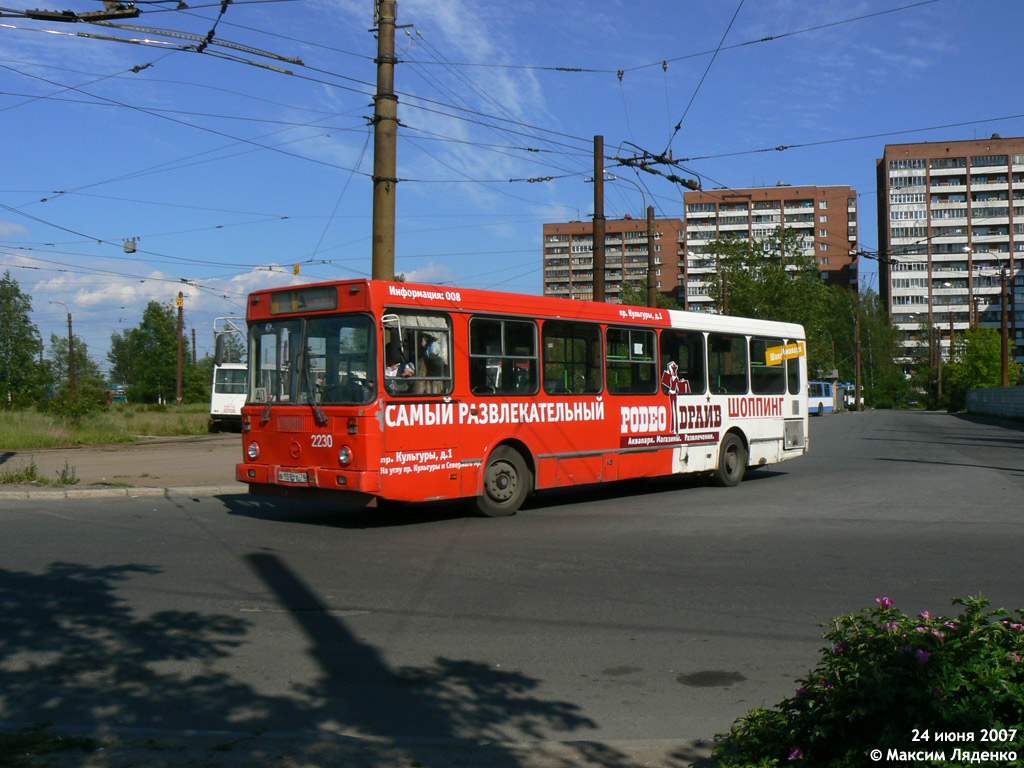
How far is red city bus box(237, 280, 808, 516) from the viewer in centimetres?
1134

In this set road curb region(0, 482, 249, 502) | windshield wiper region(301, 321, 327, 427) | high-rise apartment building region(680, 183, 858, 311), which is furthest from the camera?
high-rise apartment building region(680, 183, 858, 311)

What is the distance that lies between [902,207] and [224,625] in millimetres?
135404

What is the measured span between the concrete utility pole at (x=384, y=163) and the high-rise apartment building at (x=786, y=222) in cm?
→ 12271

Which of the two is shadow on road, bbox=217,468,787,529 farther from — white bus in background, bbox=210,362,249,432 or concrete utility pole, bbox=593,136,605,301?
white bus in background, bbox=210,362,249,432

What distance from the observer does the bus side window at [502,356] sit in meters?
12.6

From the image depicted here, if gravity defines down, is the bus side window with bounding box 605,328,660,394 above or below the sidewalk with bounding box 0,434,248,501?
above

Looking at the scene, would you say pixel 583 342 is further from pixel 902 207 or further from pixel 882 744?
pixel 902 207

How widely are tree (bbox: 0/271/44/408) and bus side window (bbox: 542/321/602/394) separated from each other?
6459cm

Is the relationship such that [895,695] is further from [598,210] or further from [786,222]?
[786,222]

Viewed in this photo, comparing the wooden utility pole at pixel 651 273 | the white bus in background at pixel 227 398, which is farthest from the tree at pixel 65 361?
the wooden utility pole at pixel 651 273

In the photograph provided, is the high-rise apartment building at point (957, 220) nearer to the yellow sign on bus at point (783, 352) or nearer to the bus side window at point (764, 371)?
the yellow sign on bus at point (783, 352)

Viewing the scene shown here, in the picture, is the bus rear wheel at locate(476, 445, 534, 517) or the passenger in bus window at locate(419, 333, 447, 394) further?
the bus rear wheel at locate(476, 445, 534, 517)

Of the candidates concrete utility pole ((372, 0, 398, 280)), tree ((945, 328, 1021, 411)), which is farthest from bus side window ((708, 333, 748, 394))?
tree ((945, 328, 1021, 411))

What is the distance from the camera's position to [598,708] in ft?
16.0
